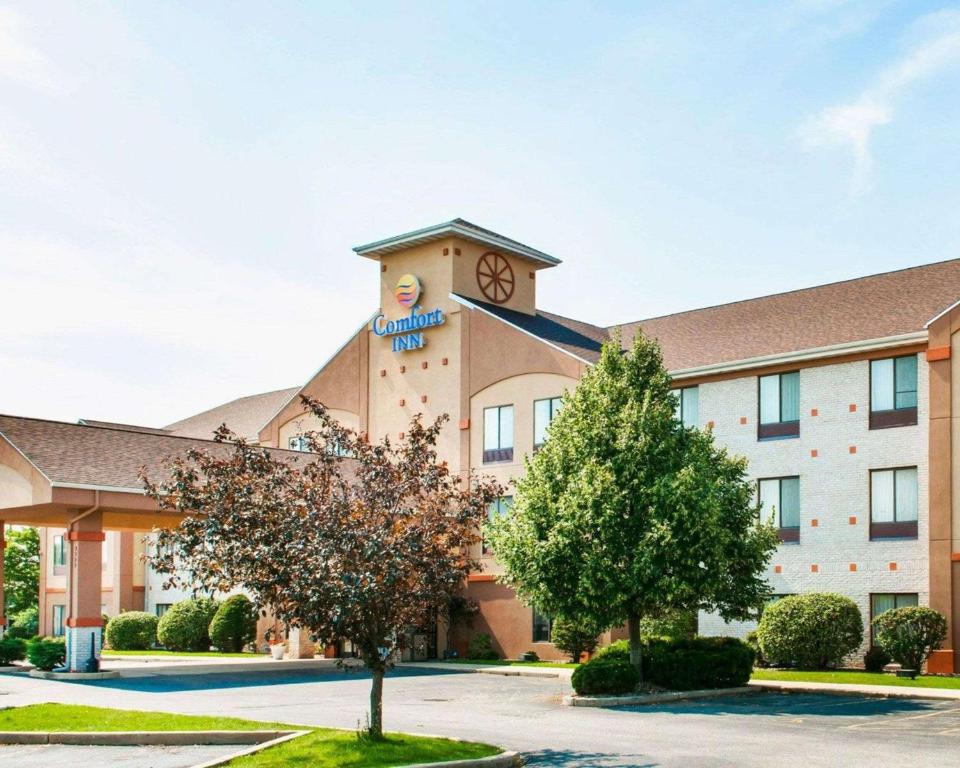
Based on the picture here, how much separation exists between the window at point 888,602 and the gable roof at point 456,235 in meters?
19.5

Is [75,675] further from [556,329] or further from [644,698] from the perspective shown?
[556,329]

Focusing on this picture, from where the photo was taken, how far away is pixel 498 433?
4288cm

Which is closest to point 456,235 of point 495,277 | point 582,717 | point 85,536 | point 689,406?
point 495,277

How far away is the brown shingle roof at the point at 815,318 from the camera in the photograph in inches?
1404

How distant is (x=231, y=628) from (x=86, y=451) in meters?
14.4

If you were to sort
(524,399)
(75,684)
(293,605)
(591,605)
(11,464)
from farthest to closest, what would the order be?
(524,399) → (11,464) → (75,684) → (591,605) → (293,605)

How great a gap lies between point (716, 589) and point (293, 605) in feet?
44.4

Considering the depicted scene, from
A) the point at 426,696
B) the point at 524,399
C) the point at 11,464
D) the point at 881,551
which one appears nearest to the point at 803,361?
the point at 881,551

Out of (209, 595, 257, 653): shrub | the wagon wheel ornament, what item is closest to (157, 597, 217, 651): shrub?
(209, 595, 257, 653): shrub

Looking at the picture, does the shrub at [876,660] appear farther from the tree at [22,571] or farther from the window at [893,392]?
the tree at [22,571]

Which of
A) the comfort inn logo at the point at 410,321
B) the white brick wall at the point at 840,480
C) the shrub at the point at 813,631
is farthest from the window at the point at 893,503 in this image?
the comfort inn logo at the point at 410,321

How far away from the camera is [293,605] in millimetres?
16125

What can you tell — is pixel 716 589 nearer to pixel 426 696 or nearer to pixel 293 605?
pixel 426 696

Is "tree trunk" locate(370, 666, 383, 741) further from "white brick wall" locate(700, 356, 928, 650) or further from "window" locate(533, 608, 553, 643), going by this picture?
"window" locate(533, 608, 553, 643)
